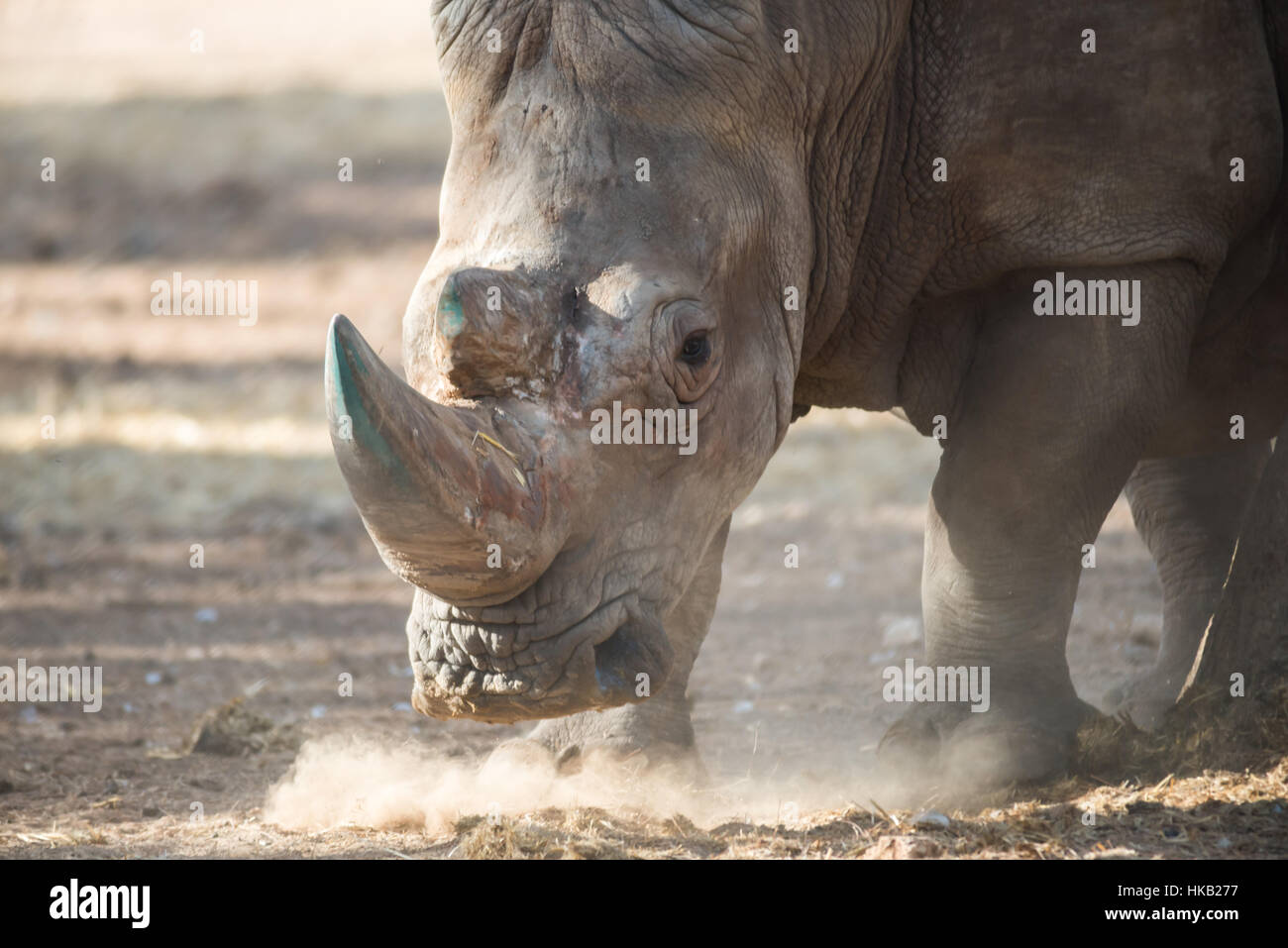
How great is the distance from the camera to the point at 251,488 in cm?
1080

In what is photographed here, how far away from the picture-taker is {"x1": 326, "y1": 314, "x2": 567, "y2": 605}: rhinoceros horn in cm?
357

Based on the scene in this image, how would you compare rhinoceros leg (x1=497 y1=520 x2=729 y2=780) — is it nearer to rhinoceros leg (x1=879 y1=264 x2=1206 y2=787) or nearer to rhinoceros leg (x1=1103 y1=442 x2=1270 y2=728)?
rhinoceros leg (x1=879 y1=264 x2=1206 y2=787)

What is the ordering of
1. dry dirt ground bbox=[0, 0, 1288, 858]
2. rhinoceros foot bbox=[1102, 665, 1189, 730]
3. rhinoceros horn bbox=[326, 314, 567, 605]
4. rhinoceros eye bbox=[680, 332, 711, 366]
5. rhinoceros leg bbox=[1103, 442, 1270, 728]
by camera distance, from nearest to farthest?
1. rhinoceros horn bbox=[326, 314, 567, 605]
2. rhinoceros eye bbox=[680, 332, 711, 366]
3. dry dirt ground bbox=[0, 0, 1288, 858]
4. rhinoceros foot bbox=[1102, 665, 1189, 730]
5. rhinoceros leg bbox=[1103, 442, 1270, 728]

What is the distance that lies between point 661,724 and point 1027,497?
1.51 meters

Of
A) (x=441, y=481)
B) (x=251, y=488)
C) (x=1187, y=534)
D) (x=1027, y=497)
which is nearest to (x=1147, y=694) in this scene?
(x=1187, y=534)

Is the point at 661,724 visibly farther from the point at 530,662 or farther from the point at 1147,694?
the point at 1147,694

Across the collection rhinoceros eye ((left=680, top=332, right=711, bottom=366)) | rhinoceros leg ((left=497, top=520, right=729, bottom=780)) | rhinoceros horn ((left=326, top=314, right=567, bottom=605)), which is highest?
rhinoceros eye ((left=680, top=332, right=711, bottom=366))

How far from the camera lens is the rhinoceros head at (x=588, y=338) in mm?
4094

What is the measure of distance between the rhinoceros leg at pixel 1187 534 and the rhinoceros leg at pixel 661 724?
185cm

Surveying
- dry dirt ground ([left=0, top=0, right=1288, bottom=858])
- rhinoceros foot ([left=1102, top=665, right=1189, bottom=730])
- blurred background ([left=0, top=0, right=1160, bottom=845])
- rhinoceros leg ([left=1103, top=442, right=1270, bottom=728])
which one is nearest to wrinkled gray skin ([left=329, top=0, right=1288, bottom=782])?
dry dirt ground ([left=0, top=0, right=1288, bottom=858])

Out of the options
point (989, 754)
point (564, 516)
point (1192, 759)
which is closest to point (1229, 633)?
point (1192, 759)

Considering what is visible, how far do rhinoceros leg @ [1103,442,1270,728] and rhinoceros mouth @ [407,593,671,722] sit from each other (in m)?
2.95

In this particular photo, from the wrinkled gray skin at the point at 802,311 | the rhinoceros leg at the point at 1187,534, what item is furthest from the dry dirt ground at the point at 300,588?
the wrinkled gray skin at the point at 802,311

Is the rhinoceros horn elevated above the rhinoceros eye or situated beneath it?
situated beneath
